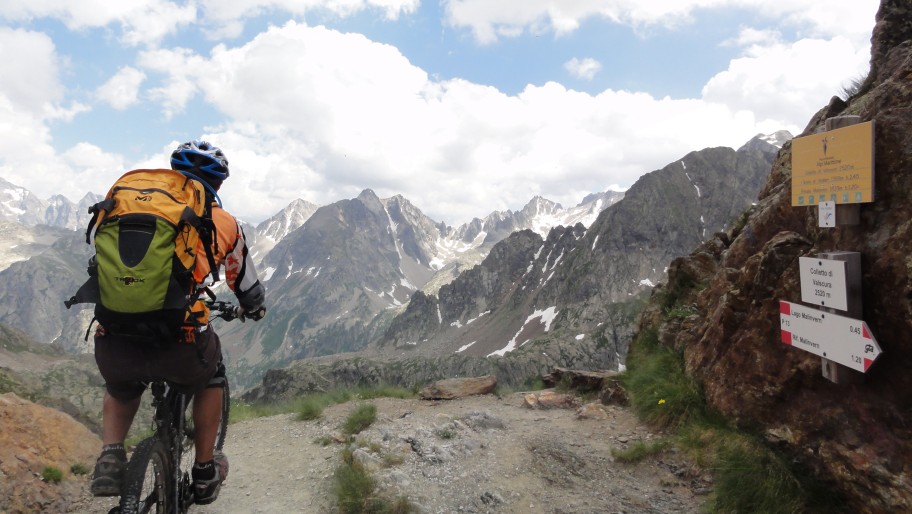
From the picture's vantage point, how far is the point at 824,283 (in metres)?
5.13

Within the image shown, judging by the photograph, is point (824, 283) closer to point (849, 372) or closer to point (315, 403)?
point (849, 372)

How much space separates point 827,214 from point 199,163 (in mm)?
6790

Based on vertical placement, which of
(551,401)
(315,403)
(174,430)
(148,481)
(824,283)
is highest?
(824,283)

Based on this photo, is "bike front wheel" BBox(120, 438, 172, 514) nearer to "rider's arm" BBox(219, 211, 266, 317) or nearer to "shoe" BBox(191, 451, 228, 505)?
"shoe" BBox(191, 451, 228, 505)

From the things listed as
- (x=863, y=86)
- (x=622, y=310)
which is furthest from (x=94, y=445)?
(x=622, y=310)

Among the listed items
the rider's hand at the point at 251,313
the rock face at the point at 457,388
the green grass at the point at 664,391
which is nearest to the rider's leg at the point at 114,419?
the rider's hand at the point at 251,313

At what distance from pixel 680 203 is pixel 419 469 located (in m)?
173

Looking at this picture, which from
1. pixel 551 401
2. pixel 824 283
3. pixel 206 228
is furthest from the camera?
pixel 551 401

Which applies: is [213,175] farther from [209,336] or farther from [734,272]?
[734,272]

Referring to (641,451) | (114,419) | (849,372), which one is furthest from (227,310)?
(641,451)

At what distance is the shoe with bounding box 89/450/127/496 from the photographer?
3896 millimetres

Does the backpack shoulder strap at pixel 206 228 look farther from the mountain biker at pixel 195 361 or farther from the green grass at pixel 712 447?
the green grass at pixel 712 447

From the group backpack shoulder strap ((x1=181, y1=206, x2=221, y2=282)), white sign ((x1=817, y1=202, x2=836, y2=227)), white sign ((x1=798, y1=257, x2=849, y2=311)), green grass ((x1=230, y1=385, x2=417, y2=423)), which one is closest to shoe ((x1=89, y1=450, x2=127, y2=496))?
backpack shoulder strap ((x1=181, y1=206, x2=221, y2=282))

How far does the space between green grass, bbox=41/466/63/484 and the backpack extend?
16.8ft
